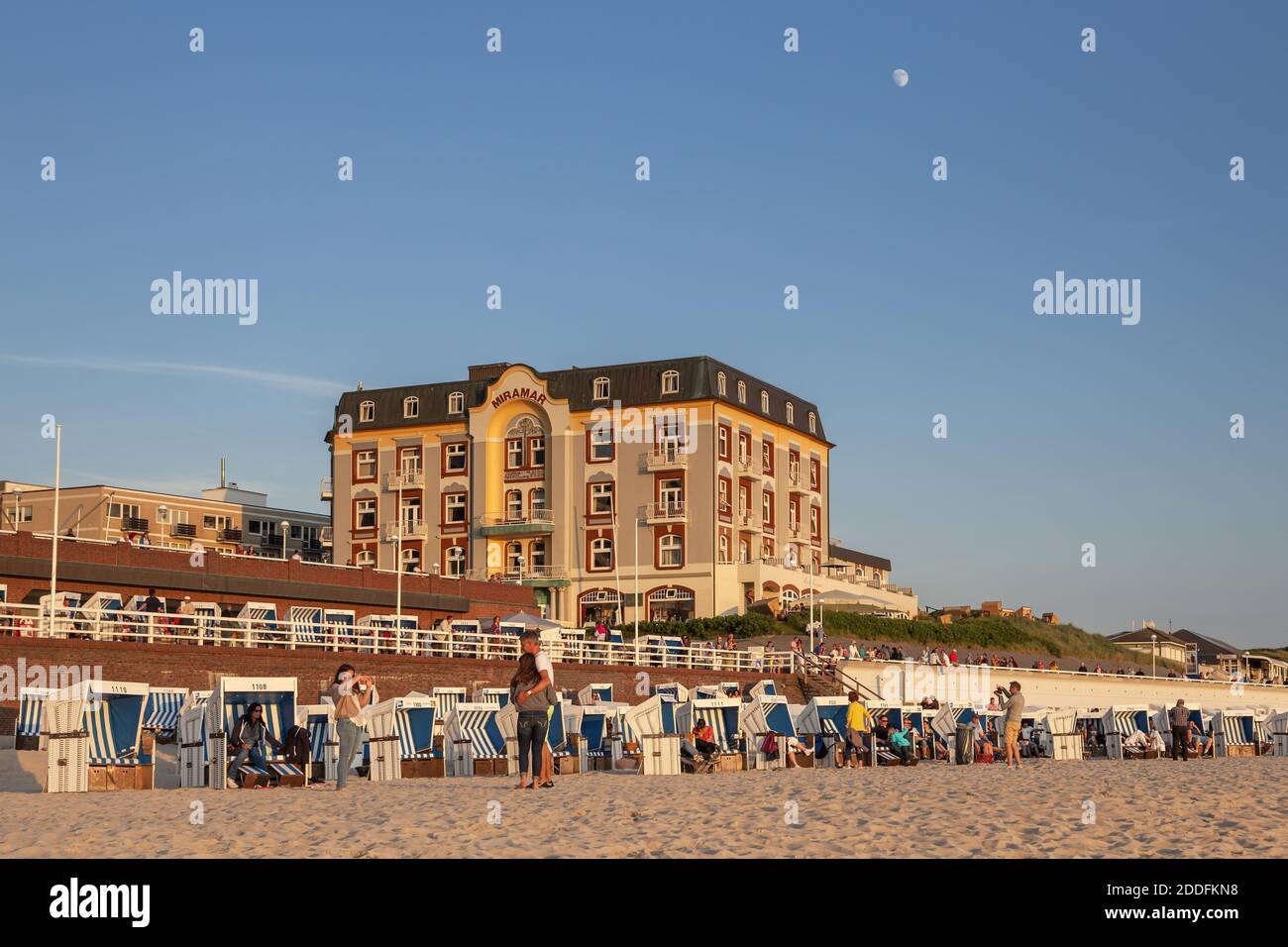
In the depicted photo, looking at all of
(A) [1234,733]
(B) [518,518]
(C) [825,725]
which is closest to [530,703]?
(C) [825,725]

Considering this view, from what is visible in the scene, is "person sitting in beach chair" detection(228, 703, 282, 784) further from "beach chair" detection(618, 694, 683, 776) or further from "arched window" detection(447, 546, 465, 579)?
"arched window" detection(447, 546, 465, 579)

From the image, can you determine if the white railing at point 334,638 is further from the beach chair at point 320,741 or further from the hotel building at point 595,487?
the hotel building at point 595,487

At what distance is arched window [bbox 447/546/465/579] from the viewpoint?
71125 millimetres

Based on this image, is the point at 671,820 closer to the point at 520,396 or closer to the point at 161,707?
the point at 161,707

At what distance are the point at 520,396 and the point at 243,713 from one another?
5326 cm

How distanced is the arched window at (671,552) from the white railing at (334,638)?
1677cm

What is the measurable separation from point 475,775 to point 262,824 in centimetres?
859

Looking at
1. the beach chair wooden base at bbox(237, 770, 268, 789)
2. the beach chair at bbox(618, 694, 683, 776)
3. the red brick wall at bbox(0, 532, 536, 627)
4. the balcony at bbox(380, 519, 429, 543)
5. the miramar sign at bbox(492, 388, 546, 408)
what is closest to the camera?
the beach chair wooden base at bbox(237, 770, 268, 789)

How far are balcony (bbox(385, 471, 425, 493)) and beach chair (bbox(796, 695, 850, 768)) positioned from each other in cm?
4852

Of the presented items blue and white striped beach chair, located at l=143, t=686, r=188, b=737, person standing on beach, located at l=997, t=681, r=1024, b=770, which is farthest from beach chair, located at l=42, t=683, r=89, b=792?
person standing on beach, located at l=997, t=681, r=1024, b=770

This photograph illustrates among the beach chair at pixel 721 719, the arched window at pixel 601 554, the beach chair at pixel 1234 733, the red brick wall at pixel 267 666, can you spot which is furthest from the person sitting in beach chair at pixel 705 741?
the arched window at pixel 601 554

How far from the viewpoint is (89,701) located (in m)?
18.0

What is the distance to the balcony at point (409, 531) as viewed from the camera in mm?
72250
